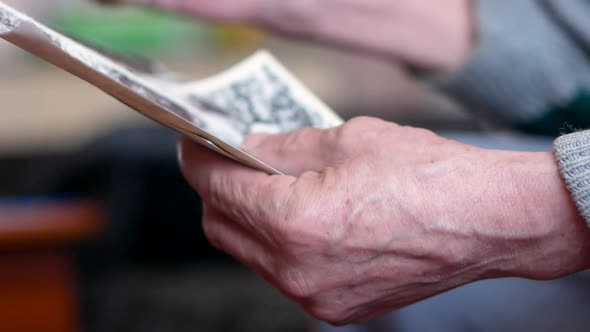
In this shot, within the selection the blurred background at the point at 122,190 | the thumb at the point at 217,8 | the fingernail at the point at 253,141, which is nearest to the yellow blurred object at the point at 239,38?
the blurred background at the point at 122,190

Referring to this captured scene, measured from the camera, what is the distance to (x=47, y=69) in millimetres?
→ 2625

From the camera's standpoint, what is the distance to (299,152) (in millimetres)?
548

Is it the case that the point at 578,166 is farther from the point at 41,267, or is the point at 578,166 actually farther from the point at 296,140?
the point at 41,267

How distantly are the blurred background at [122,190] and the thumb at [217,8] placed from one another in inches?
4.7

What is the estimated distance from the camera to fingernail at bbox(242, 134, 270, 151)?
22.7 inches

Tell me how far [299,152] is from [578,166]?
195 mm

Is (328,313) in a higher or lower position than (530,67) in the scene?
lower

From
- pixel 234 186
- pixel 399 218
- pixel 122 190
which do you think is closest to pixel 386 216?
pixel 399 218

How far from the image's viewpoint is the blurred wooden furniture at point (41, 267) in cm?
140

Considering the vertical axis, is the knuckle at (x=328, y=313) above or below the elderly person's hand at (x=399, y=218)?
below

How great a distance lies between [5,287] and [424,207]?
3.84 ft

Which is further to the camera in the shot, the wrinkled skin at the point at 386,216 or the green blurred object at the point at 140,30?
the green blurred object at the point at 140,30

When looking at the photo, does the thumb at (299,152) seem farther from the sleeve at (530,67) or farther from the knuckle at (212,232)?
the sleeve at (530,67)

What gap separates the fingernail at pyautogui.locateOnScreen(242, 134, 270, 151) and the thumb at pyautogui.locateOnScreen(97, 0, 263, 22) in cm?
42
